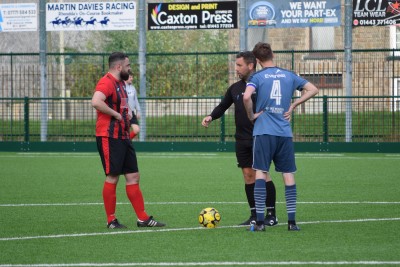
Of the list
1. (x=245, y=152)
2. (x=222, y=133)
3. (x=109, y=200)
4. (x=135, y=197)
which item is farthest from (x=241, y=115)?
(x=222, y=133)

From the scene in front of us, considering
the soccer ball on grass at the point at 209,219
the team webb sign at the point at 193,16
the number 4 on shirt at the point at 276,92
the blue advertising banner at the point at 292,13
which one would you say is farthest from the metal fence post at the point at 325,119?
the number 4 on shirt at the point at 276,92

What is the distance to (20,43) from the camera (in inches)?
1815

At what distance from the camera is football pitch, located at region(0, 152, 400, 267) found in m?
8.36

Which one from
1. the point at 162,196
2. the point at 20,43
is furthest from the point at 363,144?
the point at 20,43

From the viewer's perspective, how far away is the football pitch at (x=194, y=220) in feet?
27.4

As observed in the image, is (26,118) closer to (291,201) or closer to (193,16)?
(193,16)

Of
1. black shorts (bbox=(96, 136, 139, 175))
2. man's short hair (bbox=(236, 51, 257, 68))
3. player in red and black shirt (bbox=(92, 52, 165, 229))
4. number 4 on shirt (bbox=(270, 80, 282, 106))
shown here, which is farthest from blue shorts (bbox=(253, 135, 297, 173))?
black shorts (bbox=(96, 136, 139, 175))

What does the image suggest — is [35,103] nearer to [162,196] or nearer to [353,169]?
[353,169]

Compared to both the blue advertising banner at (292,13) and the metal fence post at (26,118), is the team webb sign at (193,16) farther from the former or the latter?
the metal fence post at (26,118)

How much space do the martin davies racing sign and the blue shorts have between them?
16.3 metres

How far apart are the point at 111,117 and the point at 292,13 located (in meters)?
16.2

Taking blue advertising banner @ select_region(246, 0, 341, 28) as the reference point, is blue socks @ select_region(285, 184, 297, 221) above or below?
below

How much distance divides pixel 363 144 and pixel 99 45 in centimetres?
2859

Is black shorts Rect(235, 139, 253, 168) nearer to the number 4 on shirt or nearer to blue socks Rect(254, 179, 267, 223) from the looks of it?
blue socks Rect(254, 179, 267, 223)
